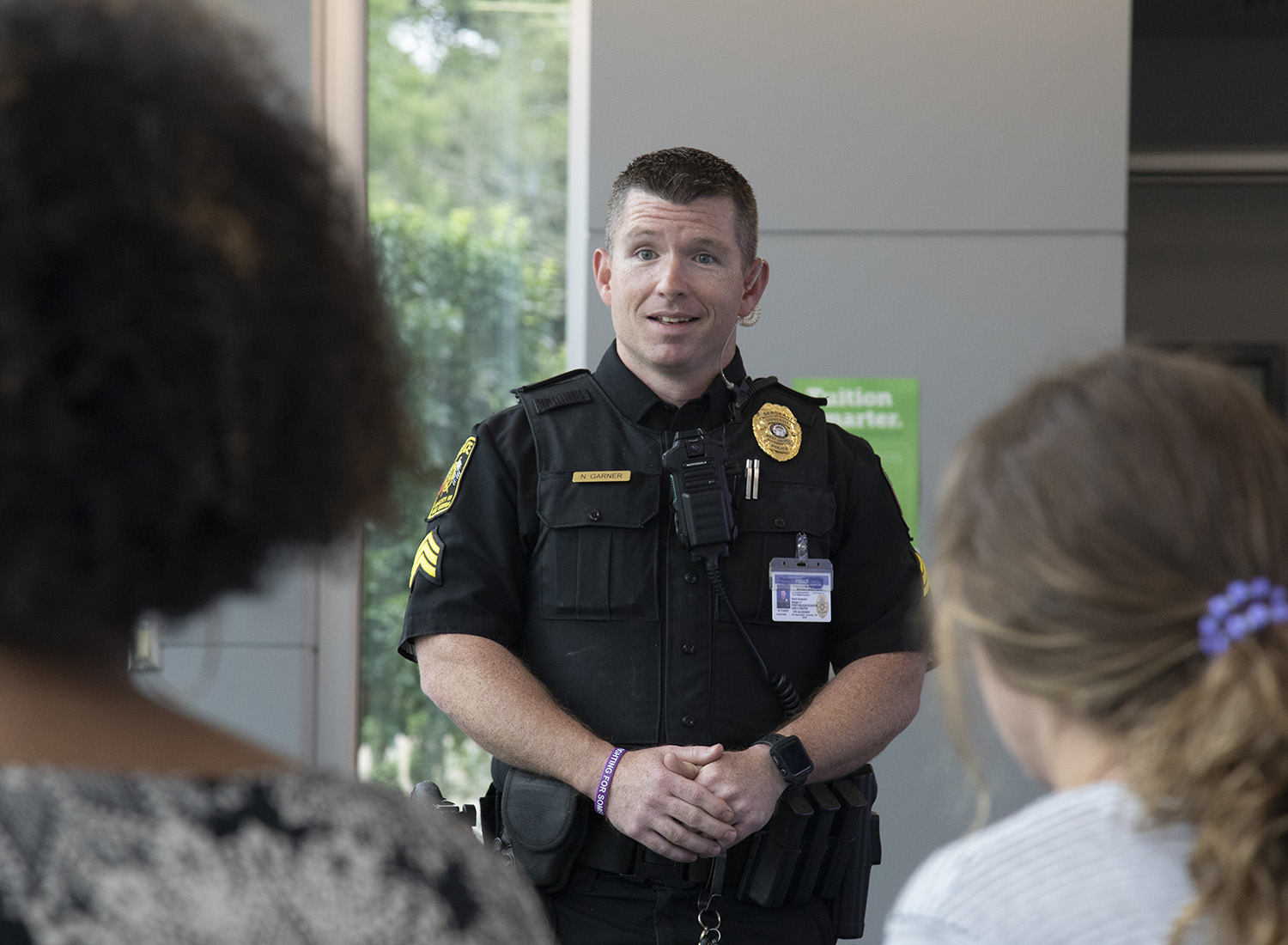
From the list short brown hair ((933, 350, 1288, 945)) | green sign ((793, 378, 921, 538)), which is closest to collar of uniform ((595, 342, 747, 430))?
green sign ((793, 378, 921, 538))

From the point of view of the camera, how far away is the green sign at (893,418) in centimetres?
355

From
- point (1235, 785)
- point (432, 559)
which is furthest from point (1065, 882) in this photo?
point (432, 559)

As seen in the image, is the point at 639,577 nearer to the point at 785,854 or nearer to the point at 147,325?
the point at 785,854

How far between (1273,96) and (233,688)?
4.35 m

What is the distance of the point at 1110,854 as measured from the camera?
96 cm

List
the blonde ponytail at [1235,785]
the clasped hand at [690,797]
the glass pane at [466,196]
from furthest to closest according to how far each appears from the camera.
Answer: the glass pane at [466,196]
the clasped hand at [690,797]
the blonde ponytail at [1235,785]

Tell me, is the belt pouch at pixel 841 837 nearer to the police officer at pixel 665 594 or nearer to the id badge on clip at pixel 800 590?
the police officer at pixel 665 594

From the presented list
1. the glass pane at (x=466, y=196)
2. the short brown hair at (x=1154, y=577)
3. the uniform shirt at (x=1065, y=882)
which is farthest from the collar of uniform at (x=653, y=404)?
the glass pane at (x=466, y=196)

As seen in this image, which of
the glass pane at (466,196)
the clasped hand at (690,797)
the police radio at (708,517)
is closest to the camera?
the clasped hand at (690,797)

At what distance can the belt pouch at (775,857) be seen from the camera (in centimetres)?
213

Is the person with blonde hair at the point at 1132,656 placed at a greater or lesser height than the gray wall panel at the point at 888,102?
lesser

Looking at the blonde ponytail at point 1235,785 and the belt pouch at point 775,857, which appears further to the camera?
the belt pouch at point 775,857

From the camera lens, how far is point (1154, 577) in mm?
961

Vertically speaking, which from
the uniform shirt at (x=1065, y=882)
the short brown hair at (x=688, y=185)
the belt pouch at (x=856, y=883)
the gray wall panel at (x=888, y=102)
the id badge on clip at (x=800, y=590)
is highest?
the gray wall panel at (x=888, y=102)
